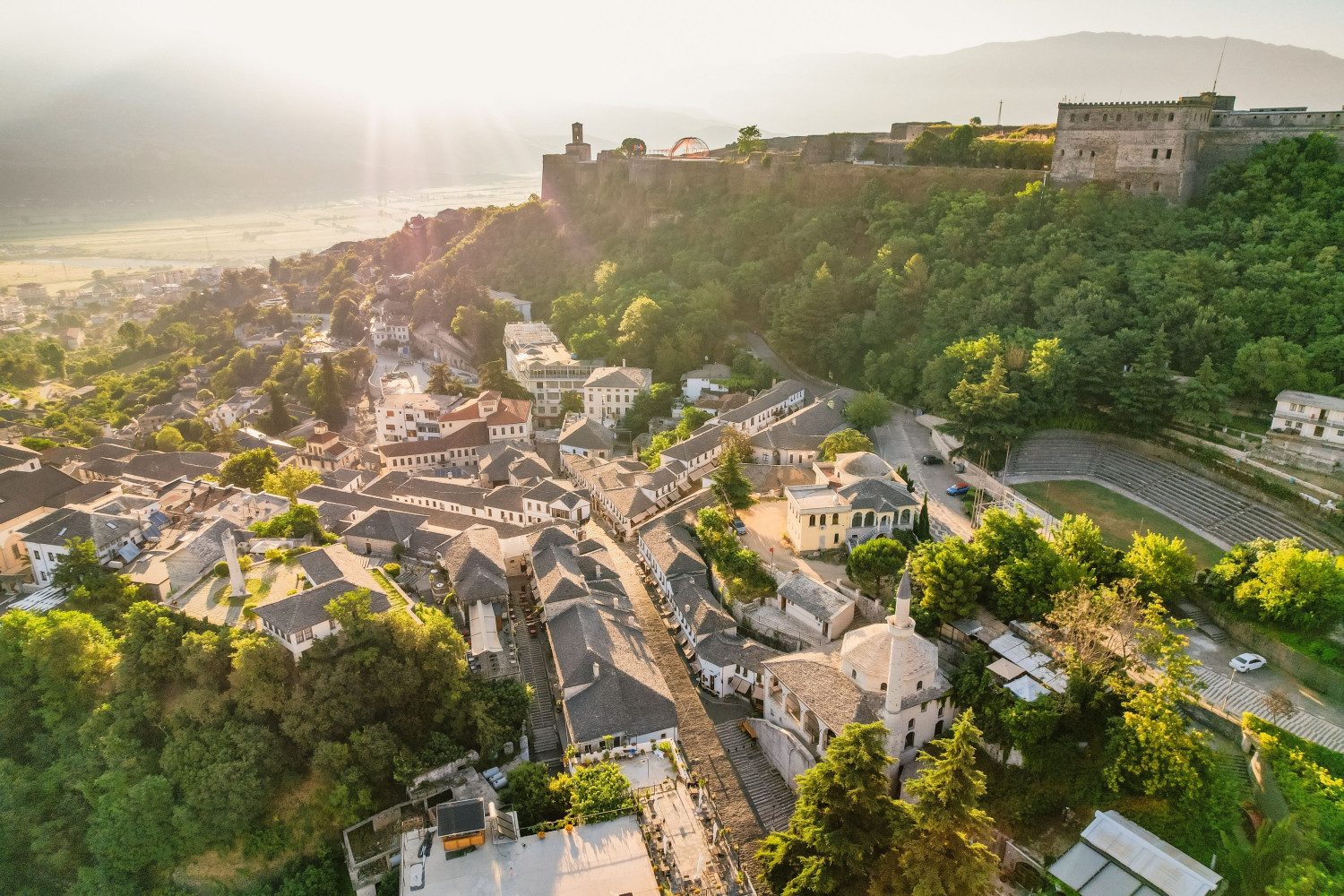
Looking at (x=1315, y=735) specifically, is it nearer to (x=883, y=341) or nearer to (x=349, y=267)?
(x=883, y=341)

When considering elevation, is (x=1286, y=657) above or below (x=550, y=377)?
above

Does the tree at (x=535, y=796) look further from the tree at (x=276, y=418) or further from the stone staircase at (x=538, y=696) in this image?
the tree at (x=276, y=418)

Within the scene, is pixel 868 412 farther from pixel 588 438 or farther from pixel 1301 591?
pixel 1301 591

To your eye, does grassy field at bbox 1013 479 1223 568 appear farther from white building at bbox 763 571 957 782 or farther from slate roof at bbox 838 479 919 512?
white building at bbox 763 571 957 782

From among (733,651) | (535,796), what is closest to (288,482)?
Answer: (535,796)

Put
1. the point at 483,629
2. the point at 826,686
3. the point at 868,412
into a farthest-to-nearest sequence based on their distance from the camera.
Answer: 1. the point at 868,412
2. the point at 483,629
3. the point at 826,686

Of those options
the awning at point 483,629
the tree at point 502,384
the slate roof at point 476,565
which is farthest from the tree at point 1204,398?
the tree at point 502,384

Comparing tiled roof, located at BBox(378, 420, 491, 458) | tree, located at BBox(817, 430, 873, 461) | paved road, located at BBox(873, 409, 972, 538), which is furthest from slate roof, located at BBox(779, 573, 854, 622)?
tiled roof, located at BBox(378, 420, 491, 458)
